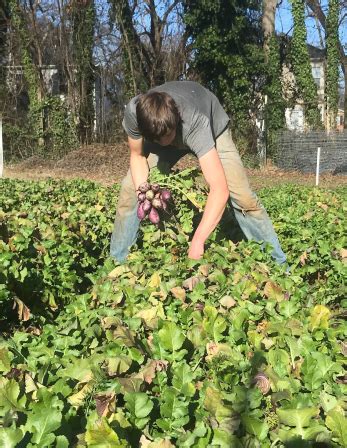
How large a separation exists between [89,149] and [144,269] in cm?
2042

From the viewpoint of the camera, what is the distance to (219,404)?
1831mm

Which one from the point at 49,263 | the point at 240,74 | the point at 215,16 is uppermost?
the point at 215,16

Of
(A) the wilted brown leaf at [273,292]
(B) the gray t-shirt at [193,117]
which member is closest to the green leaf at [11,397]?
(A) the wilted brown leaf at [273,292]

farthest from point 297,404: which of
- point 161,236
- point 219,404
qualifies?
point 161,236

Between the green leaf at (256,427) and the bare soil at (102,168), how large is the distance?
59.9 ft

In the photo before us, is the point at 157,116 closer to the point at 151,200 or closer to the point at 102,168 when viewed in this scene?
the point at 151,200

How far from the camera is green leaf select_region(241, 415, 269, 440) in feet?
5.60

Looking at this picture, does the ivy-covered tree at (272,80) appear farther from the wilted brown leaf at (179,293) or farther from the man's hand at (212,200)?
the wilted brown leaf at (179,293)

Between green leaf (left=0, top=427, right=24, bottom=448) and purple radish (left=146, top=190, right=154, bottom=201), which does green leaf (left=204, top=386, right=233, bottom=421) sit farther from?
purple radish (left=146, top=190, right=154, bottom=201)

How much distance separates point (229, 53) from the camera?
24.1 meters

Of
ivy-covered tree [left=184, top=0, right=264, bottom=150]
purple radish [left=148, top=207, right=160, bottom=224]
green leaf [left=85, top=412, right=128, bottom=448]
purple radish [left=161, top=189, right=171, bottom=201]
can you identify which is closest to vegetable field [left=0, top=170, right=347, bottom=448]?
green leaf [left=85, top=412, right=128, bottom=448]

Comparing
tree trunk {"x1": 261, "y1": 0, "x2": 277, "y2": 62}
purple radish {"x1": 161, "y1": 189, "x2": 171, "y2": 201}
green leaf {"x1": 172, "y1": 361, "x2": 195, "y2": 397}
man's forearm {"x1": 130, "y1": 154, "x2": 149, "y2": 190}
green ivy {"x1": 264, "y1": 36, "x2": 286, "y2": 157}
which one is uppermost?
tree trunk {"x1": 261, "y1": 0, "x2": 277, "y2": 62}

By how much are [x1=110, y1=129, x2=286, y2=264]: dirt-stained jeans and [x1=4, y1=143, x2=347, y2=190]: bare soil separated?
1480cm

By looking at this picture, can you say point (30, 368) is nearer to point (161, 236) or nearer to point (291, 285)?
point (291, 285)
